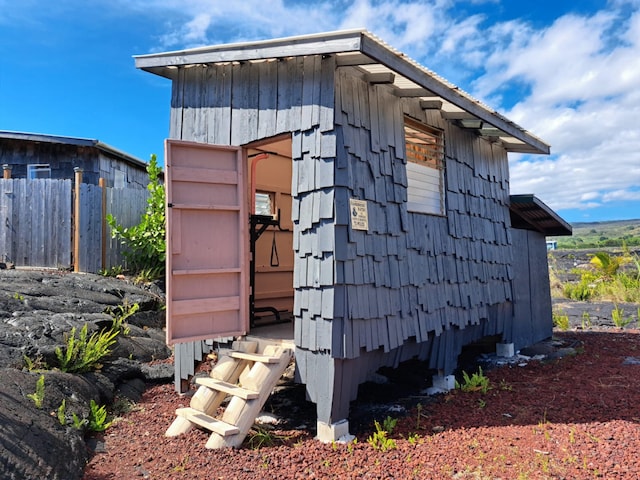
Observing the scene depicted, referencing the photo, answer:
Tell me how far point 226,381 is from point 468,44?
6074mm

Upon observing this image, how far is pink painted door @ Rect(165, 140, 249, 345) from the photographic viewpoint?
403 cm

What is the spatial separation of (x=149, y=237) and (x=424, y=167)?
5314 mm

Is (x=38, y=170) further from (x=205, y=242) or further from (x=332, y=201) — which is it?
(x=332, y=201)

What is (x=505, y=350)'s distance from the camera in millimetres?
6781

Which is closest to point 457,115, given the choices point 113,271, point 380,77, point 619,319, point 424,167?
point 424,167

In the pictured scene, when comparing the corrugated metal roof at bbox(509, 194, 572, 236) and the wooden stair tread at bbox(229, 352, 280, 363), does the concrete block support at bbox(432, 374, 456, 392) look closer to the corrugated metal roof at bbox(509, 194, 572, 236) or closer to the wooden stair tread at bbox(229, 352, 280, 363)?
the wooden stair tread at bbox(229, 352, 280, 363)

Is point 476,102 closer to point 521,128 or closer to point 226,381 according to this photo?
point 521,128

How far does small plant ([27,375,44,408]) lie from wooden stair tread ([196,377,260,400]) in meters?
1.19

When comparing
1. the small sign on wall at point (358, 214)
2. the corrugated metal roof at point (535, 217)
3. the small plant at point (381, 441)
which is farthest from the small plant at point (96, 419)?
the corrugated metal roof at point (535, 217)

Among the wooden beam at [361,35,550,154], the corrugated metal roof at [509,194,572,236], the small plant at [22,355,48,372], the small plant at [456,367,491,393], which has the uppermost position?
the wooden beam at [361,35,550,154]

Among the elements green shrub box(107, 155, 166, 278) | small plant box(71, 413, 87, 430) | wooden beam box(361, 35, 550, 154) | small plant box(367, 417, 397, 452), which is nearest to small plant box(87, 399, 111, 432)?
small plant box(71, 413, 87, 430)

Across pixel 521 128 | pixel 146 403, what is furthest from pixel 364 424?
pixel 521 128

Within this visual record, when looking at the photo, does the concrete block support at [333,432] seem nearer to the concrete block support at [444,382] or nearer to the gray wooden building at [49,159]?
the concrete block support at [444,382]

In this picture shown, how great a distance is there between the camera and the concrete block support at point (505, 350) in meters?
6.76
